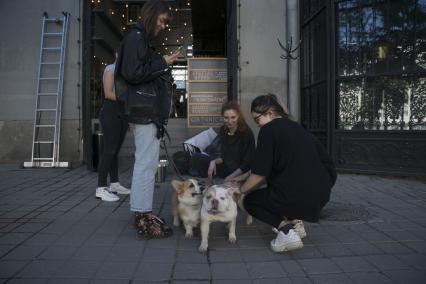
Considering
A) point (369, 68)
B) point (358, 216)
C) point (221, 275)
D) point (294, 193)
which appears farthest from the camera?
point (369, 68)

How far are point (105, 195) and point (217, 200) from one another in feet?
7.98

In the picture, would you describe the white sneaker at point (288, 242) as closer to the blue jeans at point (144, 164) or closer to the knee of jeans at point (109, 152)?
the blue jeans at point (144, 164)

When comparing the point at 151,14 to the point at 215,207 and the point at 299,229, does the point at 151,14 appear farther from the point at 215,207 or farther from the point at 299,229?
the point at 299,229

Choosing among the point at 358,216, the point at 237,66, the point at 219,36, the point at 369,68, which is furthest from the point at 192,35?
the point at 358,216

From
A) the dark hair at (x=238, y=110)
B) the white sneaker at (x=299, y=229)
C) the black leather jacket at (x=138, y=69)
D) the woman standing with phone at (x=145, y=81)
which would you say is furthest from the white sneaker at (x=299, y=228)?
the dark hair at (x=238, y=110)

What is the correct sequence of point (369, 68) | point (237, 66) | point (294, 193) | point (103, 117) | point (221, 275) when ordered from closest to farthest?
point (221, 275) < point (294, 193) < point (103, 117) < point (369, 68) < point (237, 66)

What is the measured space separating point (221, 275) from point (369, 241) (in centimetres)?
154

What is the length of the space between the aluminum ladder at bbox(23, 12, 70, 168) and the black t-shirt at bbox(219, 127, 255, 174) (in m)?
4.75

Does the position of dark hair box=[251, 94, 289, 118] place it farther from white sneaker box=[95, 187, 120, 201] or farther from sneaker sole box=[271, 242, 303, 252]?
white sneaker box=[95, 187, 120, 201]

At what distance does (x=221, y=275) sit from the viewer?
317 centimetres

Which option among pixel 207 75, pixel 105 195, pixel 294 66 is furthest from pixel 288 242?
pixel 207 75

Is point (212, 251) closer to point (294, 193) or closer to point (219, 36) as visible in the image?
point (294, 193)

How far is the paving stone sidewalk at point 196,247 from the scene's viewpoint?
3.15m

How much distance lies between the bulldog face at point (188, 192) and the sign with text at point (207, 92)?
649 centimetres
